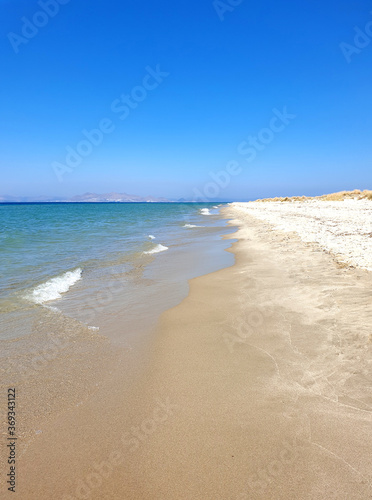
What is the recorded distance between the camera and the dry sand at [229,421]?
2.26 meters

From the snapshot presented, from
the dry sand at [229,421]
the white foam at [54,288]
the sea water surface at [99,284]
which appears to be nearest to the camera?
the dry sand at [229,421]

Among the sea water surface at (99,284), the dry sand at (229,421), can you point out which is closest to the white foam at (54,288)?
the sea water surface at (99,284)

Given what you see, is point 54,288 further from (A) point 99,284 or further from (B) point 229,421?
(B) point 229,421

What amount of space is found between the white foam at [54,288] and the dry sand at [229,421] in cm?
376

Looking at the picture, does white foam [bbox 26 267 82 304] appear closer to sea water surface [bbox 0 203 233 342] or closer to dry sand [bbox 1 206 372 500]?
sea water surface [bbox 0 203 233 342]

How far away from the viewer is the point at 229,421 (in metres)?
2.88

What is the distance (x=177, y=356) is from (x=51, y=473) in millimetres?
2114

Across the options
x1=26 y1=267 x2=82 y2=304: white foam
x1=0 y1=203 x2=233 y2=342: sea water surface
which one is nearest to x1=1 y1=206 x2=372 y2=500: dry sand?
x1=0 y1=203 x2=233 y2=342: sea water surface

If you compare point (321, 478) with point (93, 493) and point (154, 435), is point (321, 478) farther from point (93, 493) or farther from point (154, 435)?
point (93, 493)

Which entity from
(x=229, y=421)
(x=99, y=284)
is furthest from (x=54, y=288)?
(x=229, y=421)

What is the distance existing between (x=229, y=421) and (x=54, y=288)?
21.6 feet

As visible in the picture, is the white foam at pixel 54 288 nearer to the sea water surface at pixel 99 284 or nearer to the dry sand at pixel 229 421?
the sea water surface at pixel 99 284

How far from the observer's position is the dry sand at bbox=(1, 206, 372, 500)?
7.41ft

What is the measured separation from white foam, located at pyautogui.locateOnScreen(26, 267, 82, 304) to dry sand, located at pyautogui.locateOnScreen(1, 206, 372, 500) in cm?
376
